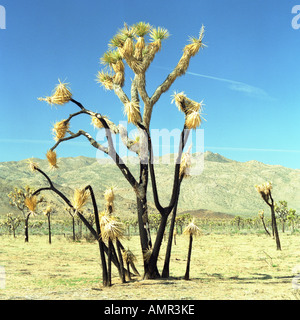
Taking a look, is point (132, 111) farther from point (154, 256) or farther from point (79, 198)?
point (154, 256)

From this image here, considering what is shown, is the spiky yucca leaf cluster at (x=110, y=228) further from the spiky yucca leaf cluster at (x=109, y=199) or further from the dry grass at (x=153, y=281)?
the spiky yucca leaf cluster at (x=109, y=199)

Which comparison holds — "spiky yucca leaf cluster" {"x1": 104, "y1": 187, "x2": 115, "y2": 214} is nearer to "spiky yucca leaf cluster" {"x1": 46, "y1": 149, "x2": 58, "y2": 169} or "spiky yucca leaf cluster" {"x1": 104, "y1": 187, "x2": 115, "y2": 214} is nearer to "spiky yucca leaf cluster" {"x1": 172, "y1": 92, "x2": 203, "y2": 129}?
"spiky yucca leaf cluster" {"x1": 46, "y1": 149, "x2": 58, "y2": 169}

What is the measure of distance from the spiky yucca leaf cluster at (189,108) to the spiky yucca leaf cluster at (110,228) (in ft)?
12.7

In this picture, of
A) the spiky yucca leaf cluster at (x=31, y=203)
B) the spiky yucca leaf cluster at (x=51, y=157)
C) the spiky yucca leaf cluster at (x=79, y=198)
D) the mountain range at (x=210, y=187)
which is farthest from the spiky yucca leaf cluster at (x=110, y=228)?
the mountain range at (x=210, y=187)

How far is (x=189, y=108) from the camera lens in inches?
476

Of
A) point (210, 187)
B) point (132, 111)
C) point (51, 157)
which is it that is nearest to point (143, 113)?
point (132, 111)

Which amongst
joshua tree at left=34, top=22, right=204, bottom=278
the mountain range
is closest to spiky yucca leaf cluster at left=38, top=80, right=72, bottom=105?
joshua tree at left=34, top=22, right=204, bottom=278

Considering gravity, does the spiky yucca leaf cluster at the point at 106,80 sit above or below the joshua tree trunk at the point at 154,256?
above

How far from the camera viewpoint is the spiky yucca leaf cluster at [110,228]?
34.3ft

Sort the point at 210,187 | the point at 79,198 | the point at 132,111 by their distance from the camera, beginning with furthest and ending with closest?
1. the point at 210,187
2. the point at 132,111
3. the point at 79,198

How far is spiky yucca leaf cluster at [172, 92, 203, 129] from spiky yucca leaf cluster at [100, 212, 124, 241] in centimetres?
388

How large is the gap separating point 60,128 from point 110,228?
13.8 ft
